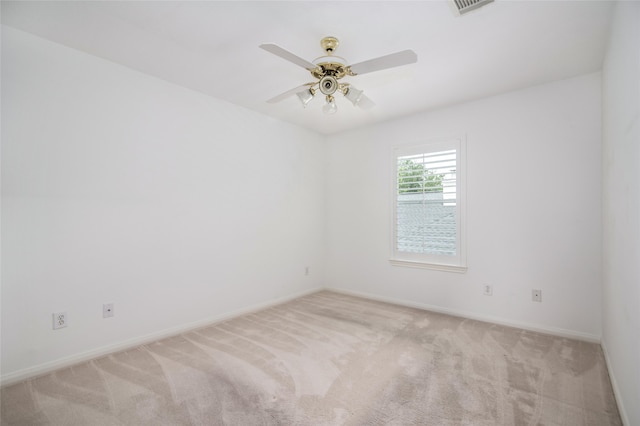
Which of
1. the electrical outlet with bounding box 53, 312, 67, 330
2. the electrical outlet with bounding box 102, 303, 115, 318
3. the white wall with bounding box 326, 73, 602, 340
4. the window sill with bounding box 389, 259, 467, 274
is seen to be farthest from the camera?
the window sill with bounding box 389, 259, 467, 274

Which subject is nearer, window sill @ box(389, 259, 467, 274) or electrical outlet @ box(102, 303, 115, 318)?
electrical outlet @ box(102, 303, 115, 318)

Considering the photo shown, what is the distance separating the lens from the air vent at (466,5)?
1.86m

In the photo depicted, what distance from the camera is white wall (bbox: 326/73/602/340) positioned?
9.36 feet

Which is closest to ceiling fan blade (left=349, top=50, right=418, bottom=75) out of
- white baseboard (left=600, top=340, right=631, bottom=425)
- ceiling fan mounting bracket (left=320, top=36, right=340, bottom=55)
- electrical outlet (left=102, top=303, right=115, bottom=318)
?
ceiling fan mounting bracket (left=320, top=36, right=340, bottom=55)

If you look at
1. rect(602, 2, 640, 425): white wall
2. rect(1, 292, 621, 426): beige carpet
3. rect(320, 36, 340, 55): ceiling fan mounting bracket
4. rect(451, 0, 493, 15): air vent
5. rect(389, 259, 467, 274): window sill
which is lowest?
rect(1, 292, 621, 426): beige carpet

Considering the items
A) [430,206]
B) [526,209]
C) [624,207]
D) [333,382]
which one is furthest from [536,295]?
[333,382]

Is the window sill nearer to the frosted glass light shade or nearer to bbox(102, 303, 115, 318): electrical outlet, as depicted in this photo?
the frosted glass light shade

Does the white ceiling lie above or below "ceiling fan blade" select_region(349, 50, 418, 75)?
above

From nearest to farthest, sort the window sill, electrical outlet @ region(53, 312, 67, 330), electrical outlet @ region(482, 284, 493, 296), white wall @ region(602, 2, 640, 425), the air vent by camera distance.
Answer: white wall @ region(602, 2, 640, 425)
the air vent
electrical outlet @ region(53, 312, 67, 330)
electrical outlet @ region(482, 284, 493, 296)
the window sill

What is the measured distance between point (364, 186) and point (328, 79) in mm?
2356

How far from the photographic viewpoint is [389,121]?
4195 millimetres

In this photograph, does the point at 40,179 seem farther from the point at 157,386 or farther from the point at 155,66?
the point at 157,386

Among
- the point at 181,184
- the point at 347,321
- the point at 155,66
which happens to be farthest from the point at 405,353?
the point at 155,66

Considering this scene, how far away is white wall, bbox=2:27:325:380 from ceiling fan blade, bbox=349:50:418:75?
2008 millimetres
